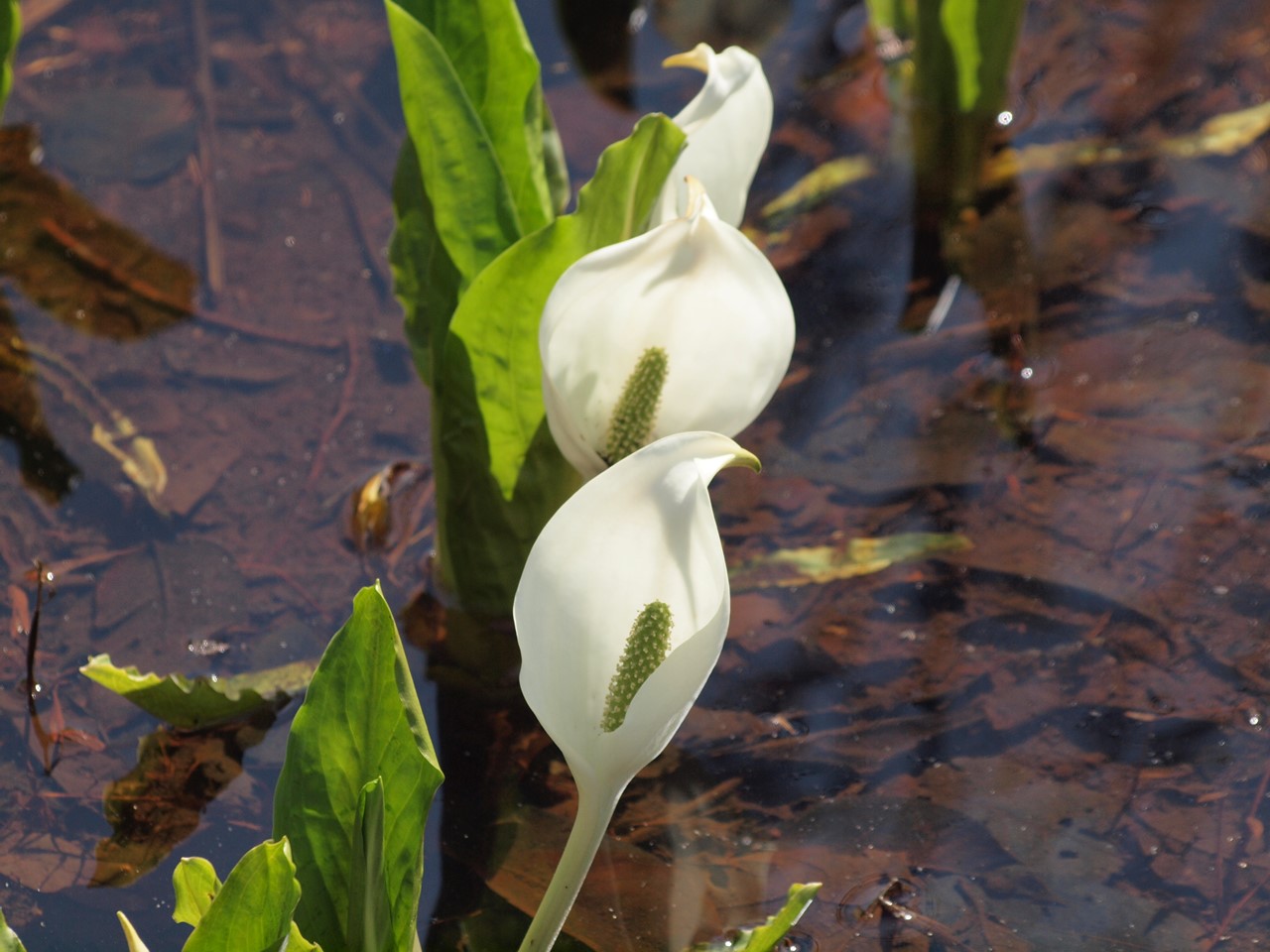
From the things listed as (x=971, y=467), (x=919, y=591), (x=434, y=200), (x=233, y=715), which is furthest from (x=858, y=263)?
(x=233, y=715)

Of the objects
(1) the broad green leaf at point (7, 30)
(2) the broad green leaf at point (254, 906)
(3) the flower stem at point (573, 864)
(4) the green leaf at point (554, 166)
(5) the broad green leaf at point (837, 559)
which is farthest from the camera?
(1) the broad green leaf at point (7, 30)

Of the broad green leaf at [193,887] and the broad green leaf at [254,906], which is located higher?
the broad green leaf at [254,906]

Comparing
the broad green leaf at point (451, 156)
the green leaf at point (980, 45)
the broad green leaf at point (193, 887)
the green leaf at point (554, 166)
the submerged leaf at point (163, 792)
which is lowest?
the submerged leaf at point (163, 792)

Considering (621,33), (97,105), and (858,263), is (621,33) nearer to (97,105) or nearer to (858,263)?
(858,263)

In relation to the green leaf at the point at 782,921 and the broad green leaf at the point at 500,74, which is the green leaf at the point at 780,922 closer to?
the green leaf at the point at 782,921

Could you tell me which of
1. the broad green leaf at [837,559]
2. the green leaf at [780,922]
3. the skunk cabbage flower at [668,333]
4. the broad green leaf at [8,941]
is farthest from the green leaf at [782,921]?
the broad green leaf at [837,559]

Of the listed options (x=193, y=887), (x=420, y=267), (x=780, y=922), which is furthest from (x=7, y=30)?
(x=780, y=922)

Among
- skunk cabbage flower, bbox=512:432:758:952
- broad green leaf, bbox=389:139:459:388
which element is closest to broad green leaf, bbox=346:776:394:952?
skunk cabbage flower, bbox=512:432:758:952

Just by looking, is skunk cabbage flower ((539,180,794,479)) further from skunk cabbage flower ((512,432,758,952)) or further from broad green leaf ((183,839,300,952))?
broad green leaf ((183,839,300,952))
